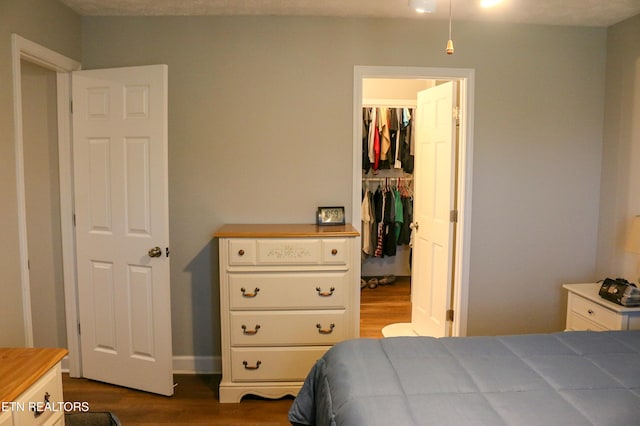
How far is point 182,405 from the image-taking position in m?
2.85

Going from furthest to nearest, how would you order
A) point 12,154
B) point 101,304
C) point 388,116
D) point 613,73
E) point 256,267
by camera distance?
point 388,116 → point 613,73 → point 101,304 → point 256,267 → point 12,154

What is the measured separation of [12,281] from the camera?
2307 mm

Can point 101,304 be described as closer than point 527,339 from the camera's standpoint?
No

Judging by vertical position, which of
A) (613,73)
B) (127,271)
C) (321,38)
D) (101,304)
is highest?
(321,38)

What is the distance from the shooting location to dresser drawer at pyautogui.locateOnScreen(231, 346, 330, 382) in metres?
2.85

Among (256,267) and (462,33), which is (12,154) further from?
(462,33)

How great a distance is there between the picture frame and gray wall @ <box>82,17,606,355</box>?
71 mm

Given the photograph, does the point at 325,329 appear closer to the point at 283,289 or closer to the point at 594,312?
the point at 283,289

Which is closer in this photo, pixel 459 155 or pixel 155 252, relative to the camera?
pixel 155 252

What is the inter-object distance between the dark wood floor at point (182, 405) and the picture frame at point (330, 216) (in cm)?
120

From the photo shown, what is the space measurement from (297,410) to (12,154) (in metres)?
1.91

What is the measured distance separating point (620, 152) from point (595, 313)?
3.96 ft

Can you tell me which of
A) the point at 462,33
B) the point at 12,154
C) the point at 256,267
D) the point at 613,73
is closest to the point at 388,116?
the point at 462,33
